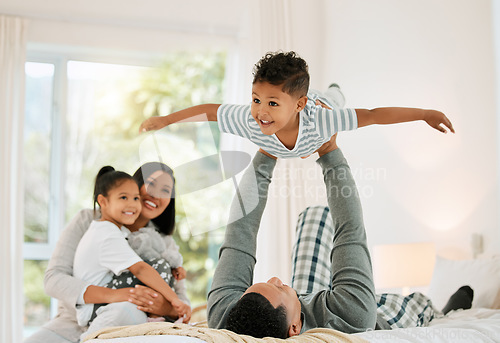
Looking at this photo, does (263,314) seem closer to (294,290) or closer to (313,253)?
(294,290)

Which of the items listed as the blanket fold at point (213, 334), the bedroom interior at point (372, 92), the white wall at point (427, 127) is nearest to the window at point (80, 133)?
the bedroom interior at point (372, 92)

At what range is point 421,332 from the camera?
3.74 feet

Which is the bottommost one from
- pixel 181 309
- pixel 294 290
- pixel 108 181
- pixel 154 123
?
pixel 181 309

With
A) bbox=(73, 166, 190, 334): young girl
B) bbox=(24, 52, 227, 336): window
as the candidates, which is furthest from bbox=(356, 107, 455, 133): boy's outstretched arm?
bbox=(24, 52, 227, 336): window

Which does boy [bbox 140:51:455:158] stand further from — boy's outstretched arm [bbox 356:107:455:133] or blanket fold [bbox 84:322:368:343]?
blanket fold [bbox 84:322:368:343]

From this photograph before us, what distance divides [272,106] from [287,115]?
0.03 metres

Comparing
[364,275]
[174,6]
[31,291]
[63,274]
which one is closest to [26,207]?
[31,291]

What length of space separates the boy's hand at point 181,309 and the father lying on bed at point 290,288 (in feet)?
0.99

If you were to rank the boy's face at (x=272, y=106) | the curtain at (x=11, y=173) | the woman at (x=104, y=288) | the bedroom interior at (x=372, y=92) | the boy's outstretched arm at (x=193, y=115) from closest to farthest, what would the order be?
the boy's face at (x=272, y=106)
the boy's outstretched arm at (x=193, y=115)
the woman at (x=104, y=288)
the bedroom interior at (x=372, y=92)
the curtain at (x=11, y=173)

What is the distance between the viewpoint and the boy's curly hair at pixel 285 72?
104 centimetres

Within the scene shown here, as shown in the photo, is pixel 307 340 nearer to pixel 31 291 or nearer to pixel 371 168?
pixel 371 168

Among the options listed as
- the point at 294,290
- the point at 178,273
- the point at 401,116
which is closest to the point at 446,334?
the point at 294,290

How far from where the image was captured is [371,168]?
98.9 inches

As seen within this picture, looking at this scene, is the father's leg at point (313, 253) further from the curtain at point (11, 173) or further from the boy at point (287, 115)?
the curtain at point (11, 173)
